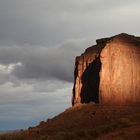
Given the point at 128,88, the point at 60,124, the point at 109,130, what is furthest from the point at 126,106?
the point at 109,130

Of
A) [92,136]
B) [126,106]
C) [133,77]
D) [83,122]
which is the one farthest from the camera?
[133,77]

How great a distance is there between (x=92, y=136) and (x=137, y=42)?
143 feet

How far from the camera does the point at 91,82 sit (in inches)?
4345

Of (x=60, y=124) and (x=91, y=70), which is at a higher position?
(x=91, y=70)

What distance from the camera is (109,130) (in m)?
65.8

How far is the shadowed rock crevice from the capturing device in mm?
106338

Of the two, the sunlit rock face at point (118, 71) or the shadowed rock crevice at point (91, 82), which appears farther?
the shadowed rock crevice at point (91, 82)

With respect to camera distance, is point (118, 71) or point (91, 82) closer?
point (118, 71)

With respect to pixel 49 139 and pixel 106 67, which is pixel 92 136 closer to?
pixel 49 139

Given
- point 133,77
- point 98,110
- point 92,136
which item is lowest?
point 92,136

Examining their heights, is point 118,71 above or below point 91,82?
above

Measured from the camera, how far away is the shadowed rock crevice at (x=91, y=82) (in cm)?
10634

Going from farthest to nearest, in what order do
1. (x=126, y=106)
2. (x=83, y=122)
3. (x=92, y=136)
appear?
(x=126, y=106)
(x=83, y=122)
(x=92, y=136)

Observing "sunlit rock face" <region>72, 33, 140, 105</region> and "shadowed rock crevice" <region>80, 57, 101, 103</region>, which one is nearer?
"sunlit rock face" <region>72, 33, 140, 105</region>
